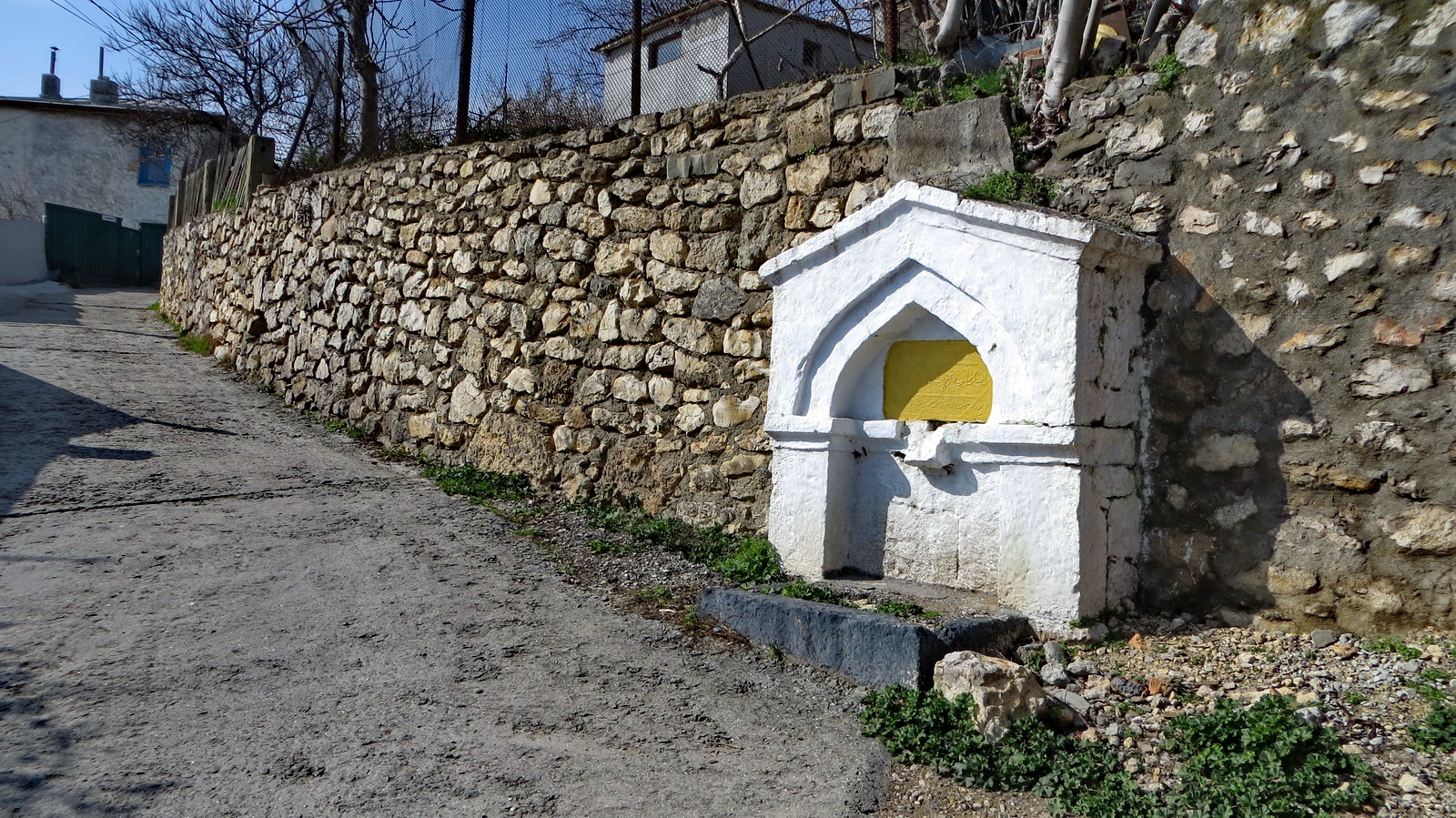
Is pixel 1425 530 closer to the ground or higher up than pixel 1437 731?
higher up

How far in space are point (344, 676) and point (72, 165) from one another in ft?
89.6

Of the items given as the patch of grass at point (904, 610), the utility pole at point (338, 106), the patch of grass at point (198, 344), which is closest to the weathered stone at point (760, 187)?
the patch of grass at point (904, 610)

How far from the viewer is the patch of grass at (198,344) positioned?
36.4 feet

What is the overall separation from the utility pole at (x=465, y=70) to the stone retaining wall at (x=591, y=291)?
0.40 meters

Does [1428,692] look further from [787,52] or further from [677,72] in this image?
[787,52]

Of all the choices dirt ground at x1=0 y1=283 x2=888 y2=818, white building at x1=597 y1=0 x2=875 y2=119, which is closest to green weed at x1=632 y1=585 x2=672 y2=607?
dirt ground at x1=0 y1=283 x2=888 y2=818

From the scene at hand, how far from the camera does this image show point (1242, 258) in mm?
3812

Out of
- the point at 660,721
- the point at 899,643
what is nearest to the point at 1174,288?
the point at 899,643

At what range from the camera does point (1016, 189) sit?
438cm

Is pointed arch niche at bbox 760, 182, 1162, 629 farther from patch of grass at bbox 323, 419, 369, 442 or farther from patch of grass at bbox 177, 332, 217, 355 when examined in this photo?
patch of grass at bbox 177, 332, 217, 355

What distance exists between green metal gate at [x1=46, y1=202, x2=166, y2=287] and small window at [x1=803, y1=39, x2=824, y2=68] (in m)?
18.2

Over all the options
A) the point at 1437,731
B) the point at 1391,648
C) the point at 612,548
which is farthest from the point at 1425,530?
the point at 612,548

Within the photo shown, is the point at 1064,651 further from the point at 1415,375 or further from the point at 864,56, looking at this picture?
the point at 864,56

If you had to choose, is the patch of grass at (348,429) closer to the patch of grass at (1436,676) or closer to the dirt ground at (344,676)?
the dirt ground at (344,676)
